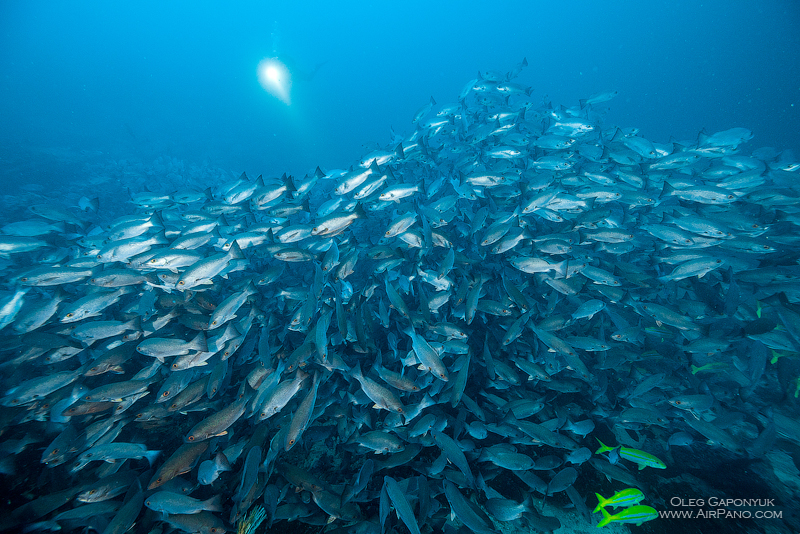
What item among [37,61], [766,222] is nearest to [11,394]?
[766,222]

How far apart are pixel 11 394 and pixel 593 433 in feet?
23.2

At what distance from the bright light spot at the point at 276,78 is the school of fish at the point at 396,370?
5754 cm

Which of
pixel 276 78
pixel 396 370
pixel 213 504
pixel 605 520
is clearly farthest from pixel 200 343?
pixel 276 78

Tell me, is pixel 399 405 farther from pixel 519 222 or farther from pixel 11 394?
pixel 11 394

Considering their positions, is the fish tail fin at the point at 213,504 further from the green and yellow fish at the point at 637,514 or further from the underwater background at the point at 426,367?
the green and yellow fish at the point at 637,514

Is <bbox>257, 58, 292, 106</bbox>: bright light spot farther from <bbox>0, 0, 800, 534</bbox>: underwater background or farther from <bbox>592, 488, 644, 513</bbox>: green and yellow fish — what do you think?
<bbox>592, 488, 644, 513</bbox>: green and yellow fish

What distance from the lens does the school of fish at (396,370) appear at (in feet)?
10.1

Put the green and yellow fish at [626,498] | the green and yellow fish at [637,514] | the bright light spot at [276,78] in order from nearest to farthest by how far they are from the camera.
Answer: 1. the green and yellow fish at [637,514]
2. the green and yellow fish at [626,498]
3. the bright light spot at [276,78]

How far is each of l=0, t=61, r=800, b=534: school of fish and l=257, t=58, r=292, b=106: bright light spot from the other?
57.5m

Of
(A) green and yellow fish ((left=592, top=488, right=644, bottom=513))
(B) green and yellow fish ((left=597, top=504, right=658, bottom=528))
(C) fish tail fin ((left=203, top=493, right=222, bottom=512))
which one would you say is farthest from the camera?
(A) green and yellow fish ((left=592, top=488, right=644, bottom=513))

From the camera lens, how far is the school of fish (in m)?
3.06

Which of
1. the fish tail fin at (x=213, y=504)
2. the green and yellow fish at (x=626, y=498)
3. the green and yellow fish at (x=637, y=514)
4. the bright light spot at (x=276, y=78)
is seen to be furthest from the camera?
the bright light spot at (x=276, y=78)

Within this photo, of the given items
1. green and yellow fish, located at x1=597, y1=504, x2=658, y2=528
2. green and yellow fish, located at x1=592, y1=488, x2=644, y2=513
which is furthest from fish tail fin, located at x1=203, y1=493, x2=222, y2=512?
green and yellow fish, located at x1=597, y1=504, x2=658, y2=528

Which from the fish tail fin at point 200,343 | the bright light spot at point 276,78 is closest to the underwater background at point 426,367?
the fish tail fin at point 200,343
